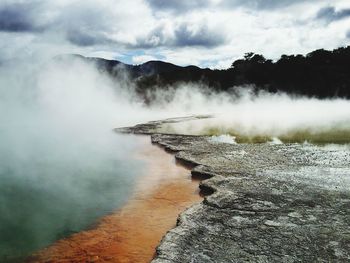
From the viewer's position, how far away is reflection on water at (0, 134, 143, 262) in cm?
672

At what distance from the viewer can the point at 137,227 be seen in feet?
22.1

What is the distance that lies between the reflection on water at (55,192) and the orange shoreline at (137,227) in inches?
13.6

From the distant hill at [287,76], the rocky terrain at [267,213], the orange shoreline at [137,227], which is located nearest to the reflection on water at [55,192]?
the orange shoreline at [137,227]

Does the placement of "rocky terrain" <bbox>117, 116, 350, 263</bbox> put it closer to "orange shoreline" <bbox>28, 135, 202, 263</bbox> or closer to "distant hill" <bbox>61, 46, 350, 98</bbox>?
"orange shoreline" <bbox>28, 135, 202, 263</bbox>

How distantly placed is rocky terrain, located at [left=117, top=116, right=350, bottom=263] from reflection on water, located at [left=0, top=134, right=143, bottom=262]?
81.9 inches

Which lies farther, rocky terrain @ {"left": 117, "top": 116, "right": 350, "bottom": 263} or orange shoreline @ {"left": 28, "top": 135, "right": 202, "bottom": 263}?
orange shoreline @ {"left": 28, "top": 135, "right": 202, "bottom": 263}

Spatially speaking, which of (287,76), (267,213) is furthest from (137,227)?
(287,76)

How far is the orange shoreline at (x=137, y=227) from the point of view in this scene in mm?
5711

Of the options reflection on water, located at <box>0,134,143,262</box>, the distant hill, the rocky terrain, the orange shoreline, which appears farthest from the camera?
the distant hill

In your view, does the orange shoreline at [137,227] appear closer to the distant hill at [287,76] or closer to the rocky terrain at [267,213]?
the rocky terrain at [267,213]

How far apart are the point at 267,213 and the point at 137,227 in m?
2.28

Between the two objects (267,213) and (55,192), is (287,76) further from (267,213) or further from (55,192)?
(267,213)

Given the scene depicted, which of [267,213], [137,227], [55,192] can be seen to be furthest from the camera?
[55,192]

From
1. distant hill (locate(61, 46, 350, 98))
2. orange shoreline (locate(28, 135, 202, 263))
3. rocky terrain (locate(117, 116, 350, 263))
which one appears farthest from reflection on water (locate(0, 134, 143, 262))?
distant hill (locate(61, 46, 350, 98))
